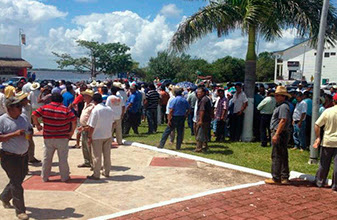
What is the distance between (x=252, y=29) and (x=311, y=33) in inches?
67.9

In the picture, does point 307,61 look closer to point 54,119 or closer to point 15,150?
point 54,119

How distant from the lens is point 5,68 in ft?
138

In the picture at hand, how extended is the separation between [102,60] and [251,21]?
141 feet

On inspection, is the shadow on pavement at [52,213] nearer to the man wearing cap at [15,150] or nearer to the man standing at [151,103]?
the man wearing cap at [15,150]

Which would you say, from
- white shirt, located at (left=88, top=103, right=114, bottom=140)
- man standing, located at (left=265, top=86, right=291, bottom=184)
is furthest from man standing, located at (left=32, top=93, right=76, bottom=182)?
man standing, located at (left=265, top=86, right=291, bottom=184)

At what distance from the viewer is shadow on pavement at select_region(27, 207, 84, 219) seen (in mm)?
5187

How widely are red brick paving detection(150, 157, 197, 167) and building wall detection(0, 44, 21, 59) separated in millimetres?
41107

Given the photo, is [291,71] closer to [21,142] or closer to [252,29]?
[252,29]

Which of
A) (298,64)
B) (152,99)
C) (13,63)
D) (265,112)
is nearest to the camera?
(265,112)

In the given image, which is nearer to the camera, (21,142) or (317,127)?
(21,142)

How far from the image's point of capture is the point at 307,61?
201ft

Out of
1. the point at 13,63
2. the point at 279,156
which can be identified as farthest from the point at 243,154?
the point at 13,63

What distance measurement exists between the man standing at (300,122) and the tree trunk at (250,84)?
4.88 ft

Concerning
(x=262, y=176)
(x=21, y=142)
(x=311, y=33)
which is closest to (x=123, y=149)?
(x=262, y=176)
